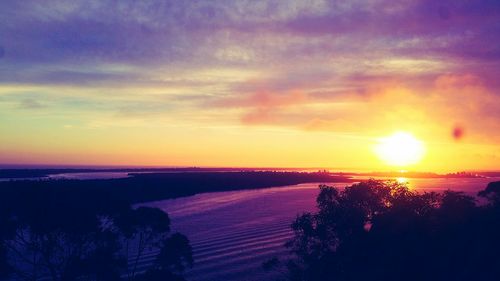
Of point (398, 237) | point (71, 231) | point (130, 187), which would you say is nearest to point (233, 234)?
point (71, 231)

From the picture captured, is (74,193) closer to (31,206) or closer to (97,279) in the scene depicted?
(31,206)

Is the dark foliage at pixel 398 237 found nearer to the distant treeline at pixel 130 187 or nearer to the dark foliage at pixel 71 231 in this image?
the dark foliage at pixel 71 231

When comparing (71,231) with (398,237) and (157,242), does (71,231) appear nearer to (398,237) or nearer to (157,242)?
(157,242)

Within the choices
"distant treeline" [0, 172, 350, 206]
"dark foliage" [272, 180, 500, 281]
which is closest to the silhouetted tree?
"distant treeline" [0, 172, 350, 206]

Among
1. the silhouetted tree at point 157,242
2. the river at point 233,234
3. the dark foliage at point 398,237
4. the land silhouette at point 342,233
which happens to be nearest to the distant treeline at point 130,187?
Result: the land silhouette at point 342,233

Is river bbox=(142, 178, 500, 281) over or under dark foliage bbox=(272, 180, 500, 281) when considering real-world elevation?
under

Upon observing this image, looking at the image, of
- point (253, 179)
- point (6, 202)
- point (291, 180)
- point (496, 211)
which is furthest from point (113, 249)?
point (291, 180)

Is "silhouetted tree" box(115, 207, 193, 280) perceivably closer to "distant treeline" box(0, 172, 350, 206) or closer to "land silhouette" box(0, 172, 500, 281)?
"land silhouette" box(0, 172, 500, 281)

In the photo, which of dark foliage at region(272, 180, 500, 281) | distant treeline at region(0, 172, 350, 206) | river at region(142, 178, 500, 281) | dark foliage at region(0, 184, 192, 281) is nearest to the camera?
dark foliage at region(272, 180, 500, 281)
